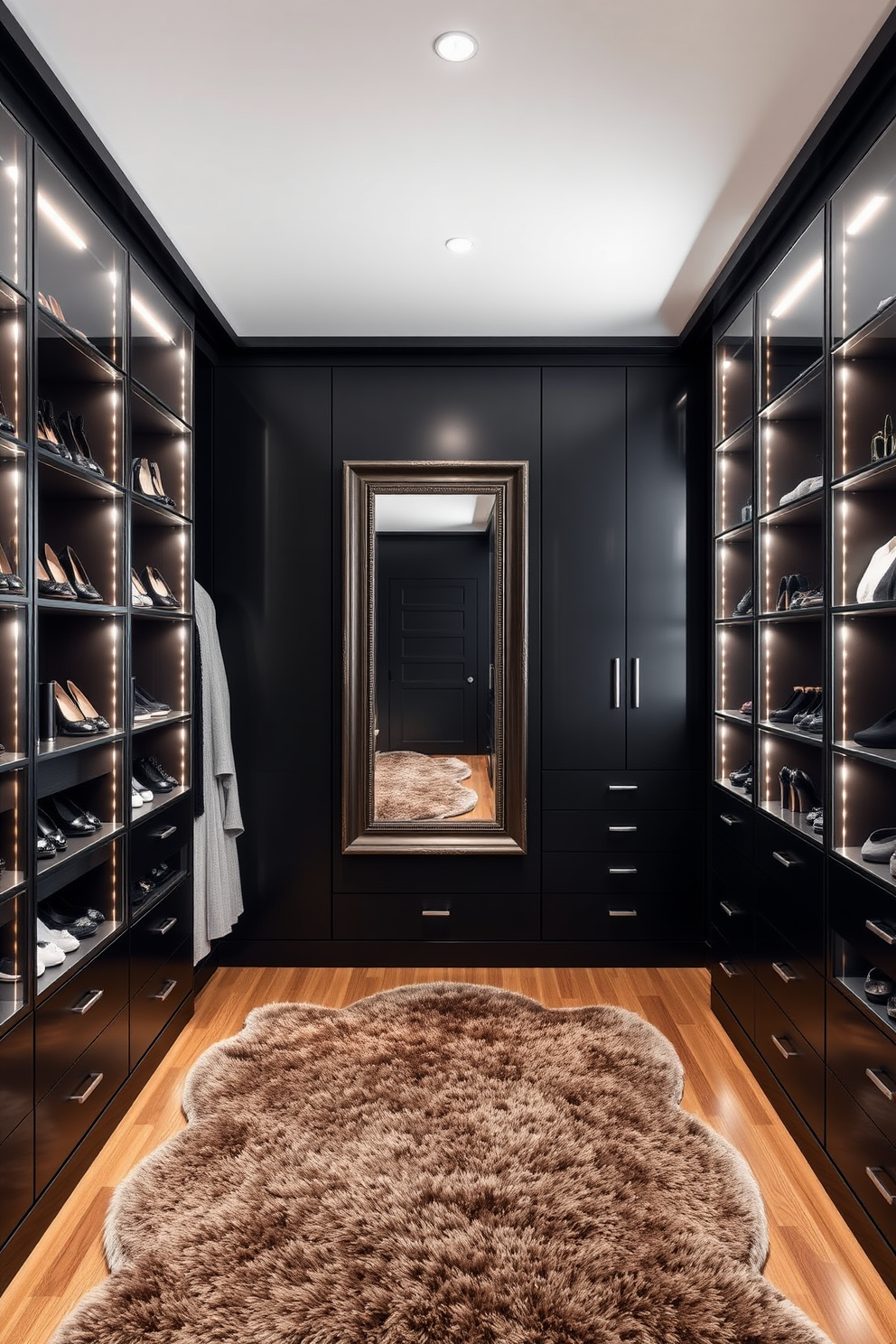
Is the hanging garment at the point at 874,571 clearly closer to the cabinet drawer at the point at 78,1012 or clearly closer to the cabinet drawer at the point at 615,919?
the cabinet drawer at the point at 615,919

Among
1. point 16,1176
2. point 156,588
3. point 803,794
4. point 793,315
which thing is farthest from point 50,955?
point 793,315

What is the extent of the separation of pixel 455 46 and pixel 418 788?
8.83 feet

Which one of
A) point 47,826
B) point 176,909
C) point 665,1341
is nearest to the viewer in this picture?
point 665,1341

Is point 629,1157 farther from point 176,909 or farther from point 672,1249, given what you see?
point 176,909

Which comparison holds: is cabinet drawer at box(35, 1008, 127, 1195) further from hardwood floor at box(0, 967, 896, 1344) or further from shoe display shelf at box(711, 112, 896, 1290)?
shoe display shelf at box(711, 112, 896, 1290)

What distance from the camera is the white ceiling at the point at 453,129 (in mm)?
1809

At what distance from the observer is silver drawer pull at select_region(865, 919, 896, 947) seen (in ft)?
5.91

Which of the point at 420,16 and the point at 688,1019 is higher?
the point at 420,16

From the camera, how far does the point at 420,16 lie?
5.86 feet

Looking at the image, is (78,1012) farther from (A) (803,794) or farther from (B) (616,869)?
(B) (616,869)

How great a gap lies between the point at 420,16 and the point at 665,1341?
109 inches

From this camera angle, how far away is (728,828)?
3088 mm

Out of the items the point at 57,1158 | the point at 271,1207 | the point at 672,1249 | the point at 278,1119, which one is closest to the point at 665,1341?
the point at 672,1249

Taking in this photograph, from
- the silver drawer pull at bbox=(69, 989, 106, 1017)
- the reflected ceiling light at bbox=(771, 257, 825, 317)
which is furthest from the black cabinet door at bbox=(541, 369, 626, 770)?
the silver drawer pull at bbox=(69, 989, 106, 1017)
